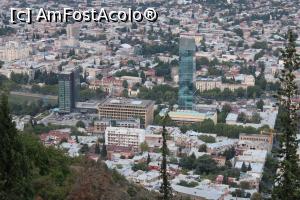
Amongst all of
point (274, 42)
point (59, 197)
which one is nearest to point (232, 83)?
point (274, 42)

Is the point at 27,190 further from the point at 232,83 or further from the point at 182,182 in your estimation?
the point at 232,83

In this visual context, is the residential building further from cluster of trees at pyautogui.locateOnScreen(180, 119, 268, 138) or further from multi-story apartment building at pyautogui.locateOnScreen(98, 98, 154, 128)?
cluster of trees at pyautogui.locateOnScreen(180, 119, 268, 138)

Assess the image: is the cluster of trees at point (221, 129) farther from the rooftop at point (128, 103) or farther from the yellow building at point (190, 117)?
the rooftop at point (128, 103)

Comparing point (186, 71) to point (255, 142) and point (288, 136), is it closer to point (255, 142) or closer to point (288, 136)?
point (255, 142)

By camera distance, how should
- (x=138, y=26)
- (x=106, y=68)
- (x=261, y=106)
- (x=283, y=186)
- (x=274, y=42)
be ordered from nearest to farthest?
1. (x=283, y=186)
2. (x=261, y=106)
3. (x=106, y=68)
4. (x=274, y=42)
5. (x=138, y=26)

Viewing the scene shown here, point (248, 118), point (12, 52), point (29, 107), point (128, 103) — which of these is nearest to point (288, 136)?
point (248, 118)

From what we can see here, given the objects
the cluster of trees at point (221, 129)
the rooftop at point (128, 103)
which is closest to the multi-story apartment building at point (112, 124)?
the rooftop at point (128, 103)
